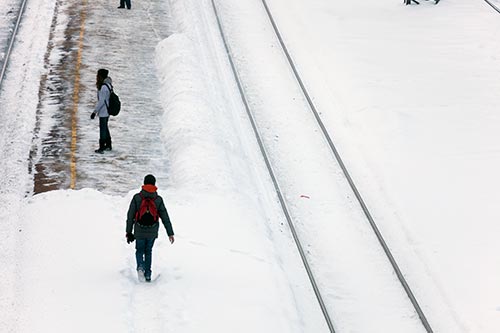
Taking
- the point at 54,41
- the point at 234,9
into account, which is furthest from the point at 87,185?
the point at 234,9

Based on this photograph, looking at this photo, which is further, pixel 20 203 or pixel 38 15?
pixel 38 15

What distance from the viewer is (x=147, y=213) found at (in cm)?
1365

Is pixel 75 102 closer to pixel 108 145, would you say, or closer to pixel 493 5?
pixel 108 145

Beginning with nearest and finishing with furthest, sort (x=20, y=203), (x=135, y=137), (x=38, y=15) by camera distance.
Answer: (x=20, y=203) → (x=135, y=137) → (x=38, y=15)

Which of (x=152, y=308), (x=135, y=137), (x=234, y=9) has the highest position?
(x=152, y=308)

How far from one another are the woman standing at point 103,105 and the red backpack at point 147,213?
534 cm

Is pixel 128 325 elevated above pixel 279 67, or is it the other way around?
pixel 128 325

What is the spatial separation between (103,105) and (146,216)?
18.0ft

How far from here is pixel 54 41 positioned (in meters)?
25.8

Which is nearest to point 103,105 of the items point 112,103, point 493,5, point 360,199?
point 112,103

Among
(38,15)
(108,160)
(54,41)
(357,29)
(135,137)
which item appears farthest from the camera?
(357,29)

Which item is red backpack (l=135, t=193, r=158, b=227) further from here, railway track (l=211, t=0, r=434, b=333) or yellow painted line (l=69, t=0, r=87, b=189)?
yellow painted line (l=69, t=0, r=87, b=189)

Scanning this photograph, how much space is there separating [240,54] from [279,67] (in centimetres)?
130

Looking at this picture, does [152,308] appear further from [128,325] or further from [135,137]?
[135,137]
